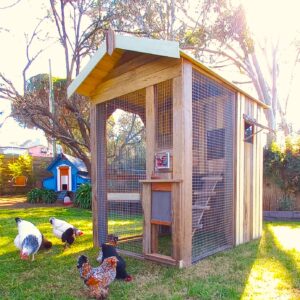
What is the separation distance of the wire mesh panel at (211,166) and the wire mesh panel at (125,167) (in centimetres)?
75

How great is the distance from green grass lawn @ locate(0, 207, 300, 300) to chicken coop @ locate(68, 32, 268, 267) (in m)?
0.29

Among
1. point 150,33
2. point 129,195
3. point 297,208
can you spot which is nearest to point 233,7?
point 150,33

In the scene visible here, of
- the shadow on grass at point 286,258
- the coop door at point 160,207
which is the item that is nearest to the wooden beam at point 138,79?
the coop door at point 160,207

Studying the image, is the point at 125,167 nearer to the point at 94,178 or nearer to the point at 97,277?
the point at 94,178

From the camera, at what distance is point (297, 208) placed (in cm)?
855

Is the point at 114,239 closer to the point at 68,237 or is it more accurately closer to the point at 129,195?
the point at 129,195

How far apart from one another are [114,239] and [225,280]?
1292mm

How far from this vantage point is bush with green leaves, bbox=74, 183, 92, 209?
10695mm

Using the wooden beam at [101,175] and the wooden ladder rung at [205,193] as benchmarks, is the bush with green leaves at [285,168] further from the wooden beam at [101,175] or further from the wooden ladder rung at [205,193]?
the wooden beam at [101,175]

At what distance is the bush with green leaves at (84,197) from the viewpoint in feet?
35.1

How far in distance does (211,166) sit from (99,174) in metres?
1.69

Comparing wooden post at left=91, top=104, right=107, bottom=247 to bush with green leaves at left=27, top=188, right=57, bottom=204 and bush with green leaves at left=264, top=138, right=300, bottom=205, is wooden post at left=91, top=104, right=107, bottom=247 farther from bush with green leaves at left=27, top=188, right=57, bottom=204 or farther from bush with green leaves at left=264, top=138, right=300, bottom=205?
bush with green leaves at left=27, top=188, right=57, bottom=204

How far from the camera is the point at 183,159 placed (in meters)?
3.71

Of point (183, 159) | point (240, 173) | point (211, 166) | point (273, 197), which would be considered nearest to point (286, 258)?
point (240, 173)
